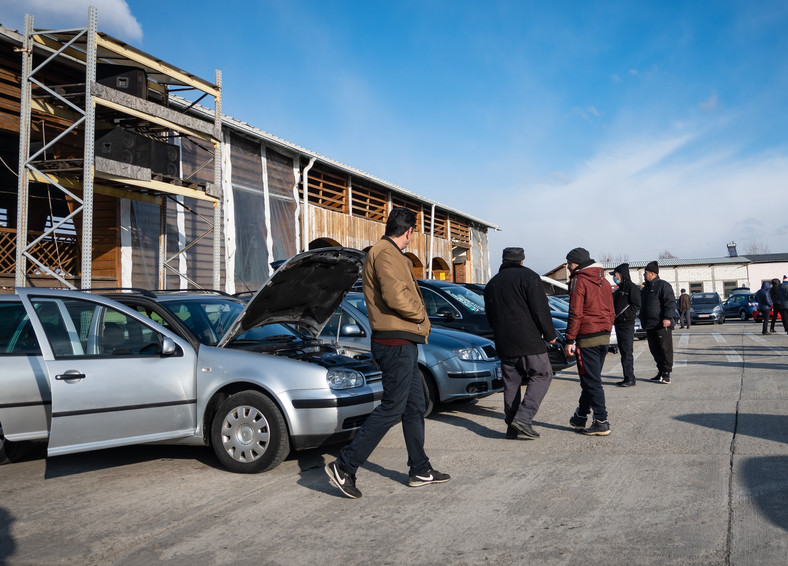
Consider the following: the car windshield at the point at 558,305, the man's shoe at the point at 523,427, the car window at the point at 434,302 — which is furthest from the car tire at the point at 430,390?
the car windshield at the point at 558,305

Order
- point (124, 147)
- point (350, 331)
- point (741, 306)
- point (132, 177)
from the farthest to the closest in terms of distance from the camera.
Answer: point (741, 306), point (124, 147), point (132, 177), point (350, 331)

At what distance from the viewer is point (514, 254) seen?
19.5 feet

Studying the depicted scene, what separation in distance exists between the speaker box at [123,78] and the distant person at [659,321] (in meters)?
9.45

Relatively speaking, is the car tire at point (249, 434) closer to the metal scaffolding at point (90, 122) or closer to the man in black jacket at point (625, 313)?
the man in black jacket at point (625, 313)

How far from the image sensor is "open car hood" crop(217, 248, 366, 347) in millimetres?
5266

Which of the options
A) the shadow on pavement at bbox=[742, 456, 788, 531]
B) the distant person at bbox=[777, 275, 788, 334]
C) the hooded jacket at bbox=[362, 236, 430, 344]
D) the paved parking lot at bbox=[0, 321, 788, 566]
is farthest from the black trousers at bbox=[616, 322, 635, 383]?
the distant person at bbox=[777, 275, 788, 334]

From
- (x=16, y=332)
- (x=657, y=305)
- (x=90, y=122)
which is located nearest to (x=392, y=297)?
(x=16, y=332)

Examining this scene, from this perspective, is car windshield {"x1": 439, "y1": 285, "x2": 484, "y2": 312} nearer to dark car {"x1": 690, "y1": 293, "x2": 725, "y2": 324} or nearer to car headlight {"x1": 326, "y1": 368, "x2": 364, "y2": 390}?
car headlight {"x1": 326, "y1": 368, "x2": 364, "y2": 390}

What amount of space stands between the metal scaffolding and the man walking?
299 inches

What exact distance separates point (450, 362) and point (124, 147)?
8182mm

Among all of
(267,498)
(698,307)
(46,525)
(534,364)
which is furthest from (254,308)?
(698,307)

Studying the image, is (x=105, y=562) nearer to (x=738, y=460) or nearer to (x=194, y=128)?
(x=738, y=460)

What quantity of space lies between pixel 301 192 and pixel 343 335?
1151 cm

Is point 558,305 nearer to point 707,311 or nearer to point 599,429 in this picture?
point 599,429
